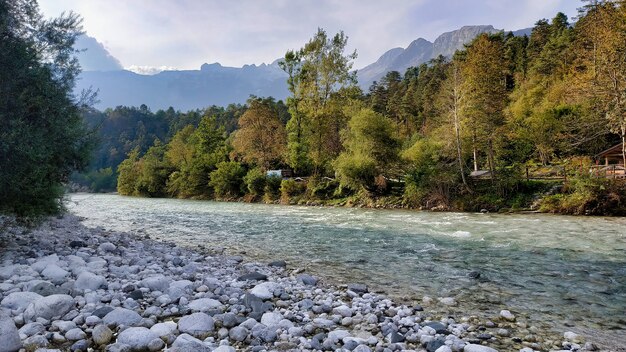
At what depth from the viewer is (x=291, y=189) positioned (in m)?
35.0

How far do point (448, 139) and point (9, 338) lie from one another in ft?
82.8

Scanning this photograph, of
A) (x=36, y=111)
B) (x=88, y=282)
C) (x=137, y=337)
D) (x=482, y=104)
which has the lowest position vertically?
(x=137, y=337)

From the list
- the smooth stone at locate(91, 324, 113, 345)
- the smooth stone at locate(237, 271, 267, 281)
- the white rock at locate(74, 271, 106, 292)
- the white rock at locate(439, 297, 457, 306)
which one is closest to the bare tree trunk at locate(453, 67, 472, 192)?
the white rock at locate(439, 297, 457, 306)

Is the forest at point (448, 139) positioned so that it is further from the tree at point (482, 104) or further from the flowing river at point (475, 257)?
the flowing river at point (475, 257)

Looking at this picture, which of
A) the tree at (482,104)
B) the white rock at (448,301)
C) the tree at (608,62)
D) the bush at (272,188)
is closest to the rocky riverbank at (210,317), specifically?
the white rock at (448,301)

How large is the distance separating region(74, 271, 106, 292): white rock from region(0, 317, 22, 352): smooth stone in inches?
78.0

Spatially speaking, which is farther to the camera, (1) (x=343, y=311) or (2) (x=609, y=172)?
(2) (x=609, y=172)

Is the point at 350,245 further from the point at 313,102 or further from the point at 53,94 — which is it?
the point at 313,102

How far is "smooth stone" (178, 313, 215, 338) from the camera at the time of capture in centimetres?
475

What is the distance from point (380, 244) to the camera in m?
12.1

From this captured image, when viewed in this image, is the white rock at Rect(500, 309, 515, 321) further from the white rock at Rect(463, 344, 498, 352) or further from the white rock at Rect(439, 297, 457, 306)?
the white rock at Rect(463, 344, 498, 352)

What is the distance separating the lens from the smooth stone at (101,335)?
14.3 feet

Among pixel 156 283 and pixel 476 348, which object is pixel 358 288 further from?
pixel 156 283

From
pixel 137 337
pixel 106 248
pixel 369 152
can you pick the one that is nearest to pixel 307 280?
pixel 137 337
